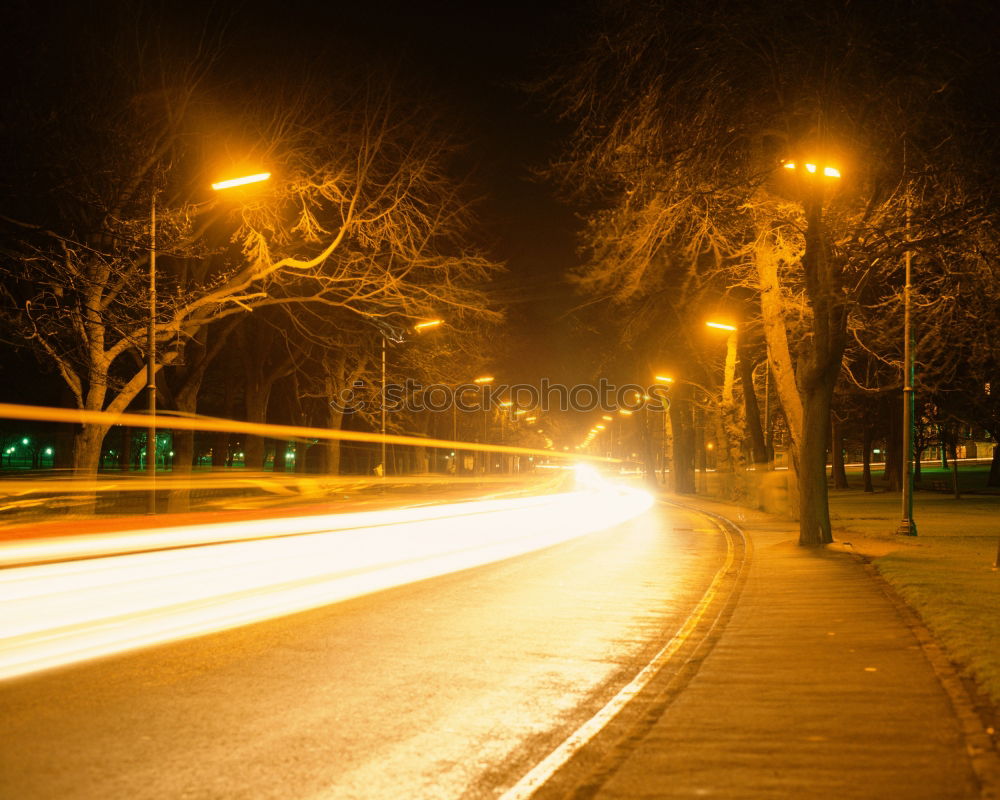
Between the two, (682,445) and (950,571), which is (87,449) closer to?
(950,571)

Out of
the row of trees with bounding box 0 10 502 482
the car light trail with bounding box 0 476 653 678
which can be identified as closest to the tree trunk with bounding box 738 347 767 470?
the row of trees with bounding box 0 10 502 482

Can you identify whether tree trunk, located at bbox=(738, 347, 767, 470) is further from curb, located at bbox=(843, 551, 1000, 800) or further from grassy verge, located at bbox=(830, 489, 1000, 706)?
curb, located at bbox=(843, 551, 1000, 800)

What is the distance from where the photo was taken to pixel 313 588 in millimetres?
12352

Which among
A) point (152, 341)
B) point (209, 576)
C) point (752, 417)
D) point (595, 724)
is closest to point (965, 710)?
point (595, 724)

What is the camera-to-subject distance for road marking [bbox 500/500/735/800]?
16.1ft

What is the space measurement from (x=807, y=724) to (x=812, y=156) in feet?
37.5

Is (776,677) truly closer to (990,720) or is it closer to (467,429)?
(990,720)

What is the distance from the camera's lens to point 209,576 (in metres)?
11.8

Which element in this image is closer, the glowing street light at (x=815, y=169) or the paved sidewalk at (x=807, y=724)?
the paved sidewalk at (x=807, y=724)

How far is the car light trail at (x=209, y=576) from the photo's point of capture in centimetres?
868

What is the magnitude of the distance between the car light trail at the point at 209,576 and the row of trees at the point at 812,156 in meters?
6.92

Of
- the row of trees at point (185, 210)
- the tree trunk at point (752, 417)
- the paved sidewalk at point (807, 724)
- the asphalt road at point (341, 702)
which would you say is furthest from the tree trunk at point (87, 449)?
the tree trunk at point (752, 417)

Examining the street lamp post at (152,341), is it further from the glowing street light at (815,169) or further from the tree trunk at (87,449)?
the glowing street light at (815,169)

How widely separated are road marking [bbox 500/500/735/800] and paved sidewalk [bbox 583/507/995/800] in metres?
0.31
